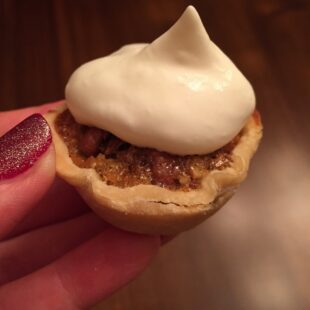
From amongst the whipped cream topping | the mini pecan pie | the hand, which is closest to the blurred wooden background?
the hand

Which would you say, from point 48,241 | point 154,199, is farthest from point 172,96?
point 48,241

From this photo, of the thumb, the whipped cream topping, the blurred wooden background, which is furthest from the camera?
the blurred wooden background

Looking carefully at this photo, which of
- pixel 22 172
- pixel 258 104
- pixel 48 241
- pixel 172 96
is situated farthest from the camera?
pixel 258 104

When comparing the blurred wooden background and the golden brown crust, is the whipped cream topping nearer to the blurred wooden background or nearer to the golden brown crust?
the golden brown crust

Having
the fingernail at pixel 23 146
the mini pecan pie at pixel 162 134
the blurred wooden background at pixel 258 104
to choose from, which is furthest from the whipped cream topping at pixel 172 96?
the blurred wooden background at pixel 258 104

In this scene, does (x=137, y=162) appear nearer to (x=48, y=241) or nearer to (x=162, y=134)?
(x=162, y=134)

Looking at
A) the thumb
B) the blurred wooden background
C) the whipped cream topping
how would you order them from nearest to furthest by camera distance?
the thumb, the whipped cream topping, the blurred wooden background
